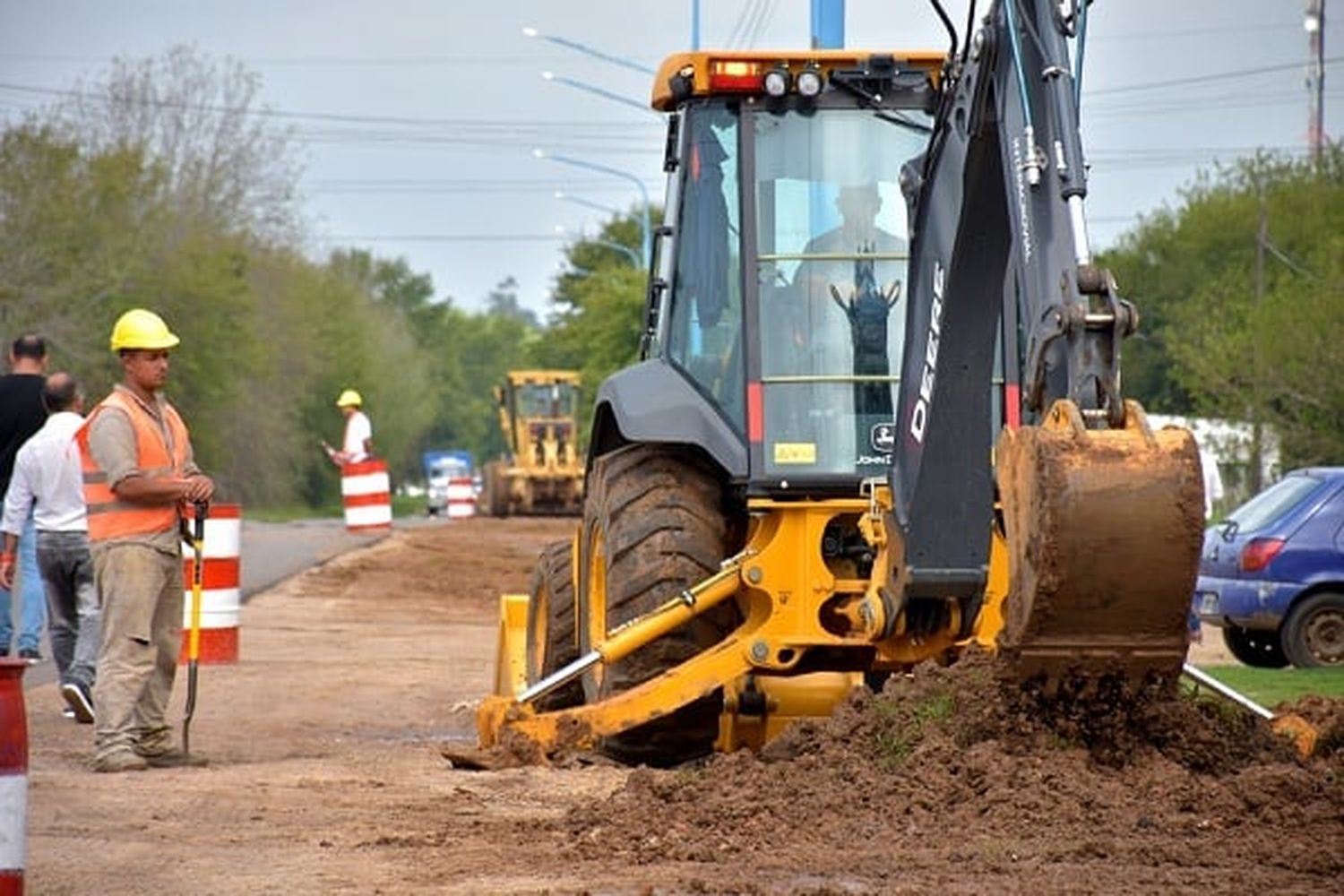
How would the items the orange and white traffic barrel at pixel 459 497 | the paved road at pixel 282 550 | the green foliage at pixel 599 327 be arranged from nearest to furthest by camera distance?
the paved road at pixel 282 550 < the orange and white traffic barrel at pixel 459 497 < the green foliage at pixel 599 327

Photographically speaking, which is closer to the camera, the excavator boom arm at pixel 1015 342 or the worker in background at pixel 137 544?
the excavator boom arm at pixel 1015 342

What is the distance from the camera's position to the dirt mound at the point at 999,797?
8289 millimetres

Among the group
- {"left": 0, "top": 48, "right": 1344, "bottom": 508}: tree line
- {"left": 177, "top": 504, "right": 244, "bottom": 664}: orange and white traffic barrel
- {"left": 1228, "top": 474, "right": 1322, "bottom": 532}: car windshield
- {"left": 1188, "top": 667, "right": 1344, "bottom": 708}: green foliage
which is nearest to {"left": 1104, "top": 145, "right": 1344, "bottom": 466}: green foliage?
{"left": 0, "top": 48, "right": 1344, "bottom": 508}: tree line

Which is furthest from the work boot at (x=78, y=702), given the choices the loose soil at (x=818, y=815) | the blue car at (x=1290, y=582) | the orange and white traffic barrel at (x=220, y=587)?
the blue car at (x=1290, y=582)

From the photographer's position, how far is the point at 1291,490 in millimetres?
21609

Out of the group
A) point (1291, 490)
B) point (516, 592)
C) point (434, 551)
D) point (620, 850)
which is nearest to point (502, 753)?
point (620, 850)

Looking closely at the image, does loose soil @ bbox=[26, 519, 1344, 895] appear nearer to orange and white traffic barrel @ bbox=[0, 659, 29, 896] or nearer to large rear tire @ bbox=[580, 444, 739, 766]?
large rear tire @ bbox=[580, 444, 739, 766]

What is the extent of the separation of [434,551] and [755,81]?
2358 centimetres

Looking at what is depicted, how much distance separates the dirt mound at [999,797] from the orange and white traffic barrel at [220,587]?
27.0ft

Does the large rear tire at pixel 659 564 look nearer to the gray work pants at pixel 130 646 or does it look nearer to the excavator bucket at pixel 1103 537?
the gray work pants at pixel 130 646

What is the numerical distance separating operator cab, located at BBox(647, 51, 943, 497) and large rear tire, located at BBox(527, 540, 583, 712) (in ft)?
5.22

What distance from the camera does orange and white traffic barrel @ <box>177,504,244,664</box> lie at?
58.7ft

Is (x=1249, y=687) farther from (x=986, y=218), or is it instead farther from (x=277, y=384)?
(x=277, y=384)

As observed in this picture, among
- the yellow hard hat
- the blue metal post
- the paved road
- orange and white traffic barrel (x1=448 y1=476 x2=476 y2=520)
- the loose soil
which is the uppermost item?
the blue metal post
